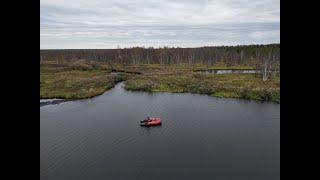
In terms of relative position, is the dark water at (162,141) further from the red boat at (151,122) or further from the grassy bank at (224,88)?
the grassy bank at (224,88)

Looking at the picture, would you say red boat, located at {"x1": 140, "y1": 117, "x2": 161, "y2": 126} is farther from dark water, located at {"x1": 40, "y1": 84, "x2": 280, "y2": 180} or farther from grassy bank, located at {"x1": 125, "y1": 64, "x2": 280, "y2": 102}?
grassy bank, located at {"x1": 125, "y1": 64, "x2": 280, "y2": 102}

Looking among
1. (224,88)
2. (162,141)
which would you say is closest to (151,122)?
(162,141)

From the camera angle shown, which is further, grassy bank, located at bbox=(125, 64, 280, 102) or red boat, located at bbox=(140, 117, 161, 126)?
grassy bank, located at bbox=(125, 64, 280, 102)

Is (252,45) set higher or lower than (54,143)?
higher

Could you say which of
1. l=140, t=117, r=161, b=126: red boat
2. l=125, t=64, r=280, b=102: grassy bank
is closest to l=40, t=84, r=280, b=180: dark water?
l=140, t=117, r=161, b=126: red boat

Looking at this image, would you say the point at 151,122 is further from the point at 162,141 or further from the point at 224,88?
the point at 224,88

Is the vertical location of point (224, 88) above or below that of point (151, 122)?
above

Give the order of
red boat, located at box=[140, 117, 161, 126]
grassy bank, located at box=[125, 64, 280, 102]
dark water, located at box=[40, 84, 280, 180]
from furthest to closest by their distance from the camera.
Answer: grassy bank, located at box=[125, 64, 280, 102]
red boat, located at box=[140, 117, 161, 126]
dark water, located at box=[40, 84, 280, 180]

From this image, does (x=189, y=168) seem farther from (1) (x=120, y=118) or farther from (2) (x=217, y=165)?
(1) (x=120, y=118)
